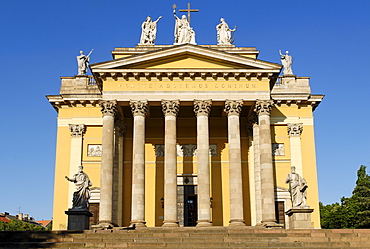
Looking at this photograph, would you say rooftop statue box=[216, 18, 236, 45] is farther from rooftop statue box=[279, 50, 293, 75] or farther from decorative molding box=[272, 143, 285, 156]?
decorative molding box=[272, 143, 285, 156]

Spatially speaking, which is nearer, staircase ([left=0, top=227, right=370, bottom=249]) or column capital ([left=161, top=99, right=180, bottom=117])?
staircase ([left=0, top=227, right=370, bottom=249])

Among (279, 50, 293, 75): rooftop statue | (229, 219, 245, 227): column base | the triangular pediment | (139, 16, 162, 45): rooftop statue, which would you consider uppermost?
(139, 16, 162, 45): rooftop statue

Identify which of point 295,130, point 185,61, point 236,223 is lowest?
point 236,223

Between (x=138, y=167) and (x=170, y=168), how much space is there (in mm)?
1949

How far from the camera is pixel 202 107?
31281 millimetres

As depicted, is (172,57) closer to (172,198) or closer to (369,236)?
(172,198)

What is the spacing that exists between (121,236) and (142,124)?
351 inches

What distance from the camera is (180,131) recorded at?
35.9 m

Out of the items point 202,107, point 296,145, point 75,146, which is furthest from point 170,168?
point 296,145

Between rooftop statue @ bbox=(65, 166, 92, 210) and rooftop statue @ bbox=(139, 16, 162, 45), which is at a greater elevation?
rooftop statue @ bbox=(139, 16, 162, 45)

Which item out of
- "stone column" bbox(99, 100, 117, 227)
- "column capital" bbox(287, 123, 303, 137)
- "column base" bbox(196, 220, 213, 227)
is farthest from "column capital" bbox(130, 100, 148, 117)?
"column capital" bbox(287, 123, 303, 137)

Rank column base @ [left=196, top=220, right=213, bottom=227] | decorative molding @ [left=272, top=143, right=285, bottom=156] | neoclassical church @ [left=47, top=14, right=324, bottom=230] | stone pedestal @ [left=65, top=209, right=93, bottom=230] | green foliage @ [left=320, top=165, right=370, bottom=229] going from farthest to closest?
1. green foliage @ [left=320, top=165, right=370, bottom=229]
2. decorative molding @ [left=272, top=143, right=285, bottom=156]
3. neoclassical church @ [left=47, top=14, right=324, bottom=230]
4. column base @ [left=196, top=220, right=213, bottom=227]
5. stone pedestal @ [left=65, top=209, right=93, bottom=230]

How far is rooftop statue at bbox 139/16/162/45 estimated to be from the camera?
121 ft

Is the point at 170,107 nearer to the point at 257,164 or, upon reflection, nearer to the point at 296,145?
the point at 257,164
